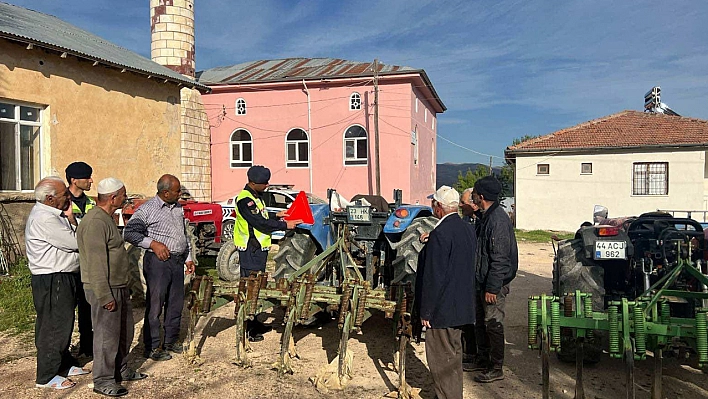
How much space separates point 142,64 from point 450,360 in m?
13.3

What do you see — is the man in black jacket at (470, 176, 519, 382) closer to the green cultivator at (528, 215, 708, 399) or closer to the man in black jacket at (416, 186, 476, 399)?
the green cultivator at (528, 215, 708, 399)

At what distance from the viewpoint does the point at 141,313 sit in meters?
6.61

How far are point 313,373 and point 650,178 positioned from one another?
18.4 metres

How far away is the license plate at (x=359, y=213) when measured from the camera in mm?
5679

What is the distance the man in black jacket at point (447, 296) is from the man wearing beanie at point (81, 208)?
3.04 metres

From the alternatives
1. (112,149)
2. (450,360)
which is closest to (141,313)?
(450,360)

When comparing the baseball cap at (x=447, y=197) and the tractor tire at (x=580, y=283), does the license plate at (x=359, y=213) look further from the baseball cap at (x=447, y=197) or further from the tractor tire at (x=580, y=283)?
the tractor tire at (x=580, y=283)

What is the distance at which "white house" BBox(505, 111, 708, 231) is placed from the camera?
18656 mm

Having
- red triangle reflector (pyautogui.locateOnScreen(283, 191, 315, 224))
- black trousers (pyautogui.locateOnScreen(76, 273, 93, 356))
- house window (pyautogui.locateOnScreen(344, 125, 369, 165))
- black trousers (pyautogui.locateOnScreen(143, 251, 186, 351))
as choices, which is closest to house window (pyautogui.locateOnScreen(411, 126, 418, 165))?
house window (pyautogui.locateOnScreen(344, 125, 369, 165))

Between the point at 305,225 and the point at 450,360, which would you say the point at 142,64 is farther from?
the point at 450,360

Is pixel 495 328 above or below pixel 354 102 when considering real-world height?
below

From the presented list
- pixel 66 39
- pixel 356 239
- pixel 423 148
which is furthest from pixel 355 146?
pixel 356 239

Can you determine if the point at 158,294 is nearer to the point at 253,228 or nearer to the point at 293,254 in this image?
the point at 253,228

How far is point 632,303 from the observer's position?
11.7ft
